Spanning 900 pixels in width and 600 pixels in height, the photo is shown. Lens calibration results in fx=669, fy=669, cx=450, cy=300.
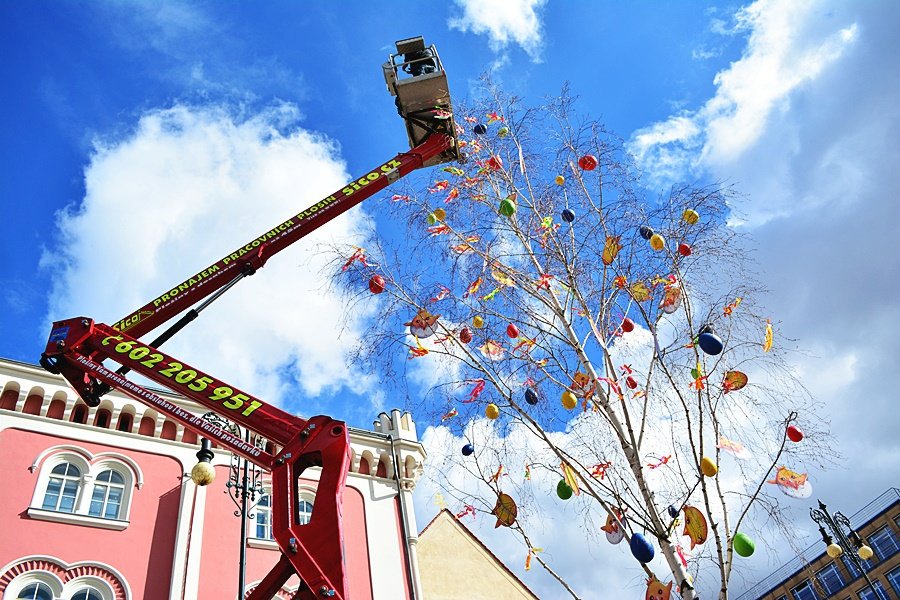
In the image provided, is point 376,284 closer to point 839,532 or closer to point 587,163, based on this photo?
point 587,163

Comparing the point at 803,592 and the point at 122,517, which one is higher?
the point at 803,592

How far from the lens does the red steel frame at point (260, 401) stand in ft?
21.6

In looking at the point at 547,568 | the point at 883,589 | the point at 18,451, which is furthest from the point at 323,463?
the point at 883,589

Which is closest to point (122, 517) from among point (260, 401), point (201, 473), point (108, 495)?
point (108, 495)

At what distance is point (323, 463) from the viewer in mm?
7352

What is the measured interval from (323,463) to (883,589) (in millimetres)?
62001

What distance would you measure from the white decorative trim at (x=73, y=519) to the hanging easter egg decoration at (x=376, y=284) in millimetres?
8241

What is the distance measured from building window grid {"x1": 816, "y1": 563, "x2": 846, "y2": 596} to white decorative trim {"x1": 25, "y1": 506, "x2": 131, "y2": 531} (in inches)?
2534

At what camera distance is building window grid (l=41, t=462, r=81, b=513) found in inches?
531

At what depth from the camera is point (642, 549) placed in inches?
283

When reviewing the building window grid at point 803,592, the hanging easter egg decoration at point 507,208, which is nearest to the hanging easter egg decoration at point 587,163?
the hanging easter egg decoration at point 507,208

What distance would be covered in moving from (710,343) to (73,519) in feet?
40.8

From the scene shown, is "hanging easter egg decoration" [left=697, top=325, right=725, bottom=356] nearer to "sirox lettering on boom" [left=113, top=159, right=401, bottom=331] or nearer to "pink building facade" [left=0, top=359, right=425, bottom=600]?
"sirox lettering on boom" [left=113, top=159, right=401, bottom=331]

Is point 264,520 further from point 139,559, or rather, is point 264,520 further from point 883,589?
point 883,589
